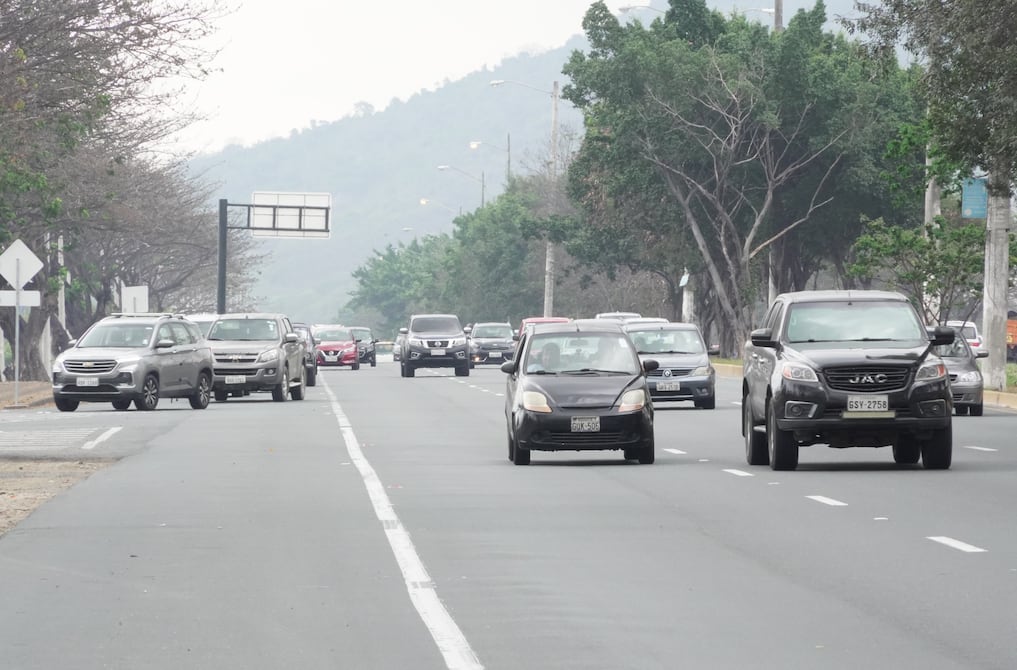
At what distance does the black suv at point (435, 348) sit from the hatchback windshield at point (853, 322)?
37.4 m

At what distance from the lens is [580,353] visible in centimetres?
2247

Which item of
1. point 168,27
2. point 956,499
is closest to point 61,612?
point 956,499

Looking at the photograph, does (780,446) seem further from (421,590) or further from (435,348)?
(435,348)

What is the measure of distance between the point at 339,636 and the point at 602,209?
64.3 metres

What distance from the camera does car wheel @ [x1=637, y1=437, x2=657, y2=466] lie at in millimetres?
21578

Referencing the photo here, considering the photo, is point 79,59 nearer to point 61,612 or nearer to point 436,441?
point 436,441

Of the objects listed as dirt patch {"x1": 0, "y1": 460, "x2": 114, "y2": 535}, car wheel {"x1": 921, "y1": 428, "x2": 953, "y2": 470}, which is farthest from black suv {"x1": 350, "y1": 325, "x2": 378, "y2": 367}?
car wheel {"x1": 921, "y1": 428, "x2": 953, "y2": 470}

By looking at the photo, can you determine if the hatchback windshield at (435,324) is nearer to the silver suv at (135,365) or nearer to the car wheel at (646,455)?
the silver suv at (135,365)

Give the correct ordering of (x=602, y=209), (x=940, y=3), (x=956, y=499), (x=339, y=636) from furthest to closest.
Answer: (x=602, y=209) → (x=940, y=3) → (x=956, y=499) → (x=339, y=636)

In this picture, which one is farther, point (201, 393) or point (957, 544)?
point (201, 393)

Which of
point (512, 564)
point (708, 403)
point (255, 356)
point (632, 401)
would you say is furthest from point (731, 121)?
point (512, 564)

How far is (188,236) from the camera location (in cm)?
8356

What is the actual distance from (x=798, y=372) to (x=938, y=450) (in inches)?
68.4

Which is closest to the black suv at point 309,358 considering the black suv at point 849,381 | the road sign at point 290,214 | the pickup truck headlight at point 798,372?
the black suv at point 849,381
